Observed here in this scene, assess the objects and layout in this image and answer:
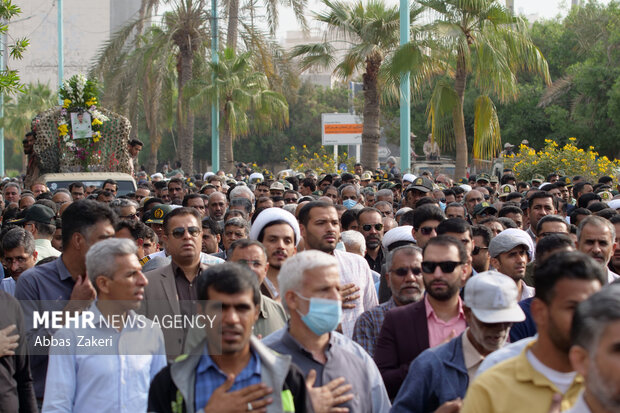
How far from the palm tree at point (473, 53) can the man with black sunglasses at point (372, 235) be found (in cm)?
968

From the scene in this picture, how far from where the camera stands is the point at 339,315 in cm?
401

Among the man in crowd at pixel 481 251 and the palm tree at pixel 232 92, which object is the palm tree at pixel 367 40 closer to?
the palm tree at pixel 232 92

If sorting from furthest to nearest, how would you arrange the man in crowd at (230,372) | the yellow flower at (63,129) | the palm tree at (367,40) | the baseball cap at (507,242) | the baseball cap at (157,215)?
the palm tree at (367,40) < the yellow flower at (63,129) < the baseball cap at (157,215) < the baseball cap at (507,242) < the man in crowd at (230,372)

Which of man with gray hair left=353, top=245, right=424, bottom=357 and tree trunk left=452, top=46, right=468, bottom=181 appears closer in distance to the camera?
man with gray hair left=353, top=245, right=424, bottom=357

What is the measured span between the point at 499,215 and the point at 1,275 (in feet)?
18.9

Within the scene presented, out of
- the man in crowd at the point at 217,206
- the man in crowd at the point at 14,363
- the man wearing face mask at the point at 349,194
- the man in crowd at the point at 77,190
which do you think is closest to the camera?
the man in crowd at the point at 14,363

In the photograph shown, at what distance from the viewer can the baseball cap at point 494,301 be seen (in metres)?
4.07

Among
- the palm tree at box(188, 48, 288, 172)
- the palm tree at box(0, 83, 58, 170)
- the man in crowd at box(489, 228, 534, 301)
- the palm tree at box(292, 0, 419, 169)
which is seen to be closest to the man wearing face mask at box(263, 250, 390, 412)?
the man in crowd at box(489, 228, 534, 301)

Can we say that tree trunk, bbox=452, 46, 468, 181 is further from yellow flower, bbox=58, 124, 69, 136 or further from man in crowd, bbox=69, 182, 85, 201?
man in crowd, bbox=69, 182, 85, 201

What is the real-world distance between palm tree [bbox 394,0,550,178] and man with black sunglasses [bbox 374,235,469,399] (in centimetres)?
1312

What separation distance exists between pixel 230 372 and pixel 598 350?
1.56 metres

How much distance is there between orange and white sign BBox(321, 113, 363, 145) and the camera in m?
40.0

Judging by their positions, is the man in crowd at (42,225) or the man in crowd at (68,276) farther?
the man in crowd at (42,225)

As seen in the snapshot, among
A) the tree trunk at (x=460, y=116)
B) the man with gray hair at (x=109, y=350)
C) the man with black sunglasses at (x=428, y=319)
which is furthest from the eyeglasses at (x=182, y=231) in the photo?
the tree trunk at (x=460, y=116)
